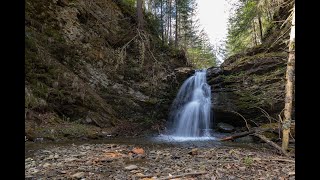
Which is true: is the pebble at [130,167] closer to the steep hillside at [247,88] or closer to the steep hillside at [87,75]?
the steep hillside at [87,75]

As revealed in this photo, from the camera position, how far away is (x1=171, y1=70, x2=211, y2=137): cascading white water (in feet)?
45.4

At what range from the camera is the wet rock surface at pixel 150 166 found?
4559mm

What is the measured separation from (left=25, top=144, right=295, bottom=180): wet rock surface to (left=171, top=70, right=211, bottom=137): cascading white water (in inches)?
283

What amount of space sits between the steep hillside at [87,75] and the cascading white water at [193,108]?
0.65 meters

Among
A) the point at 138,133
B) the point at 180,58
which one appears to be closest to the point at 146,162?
the point at 138,133

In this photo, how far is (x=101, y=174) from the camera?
461 centimetres

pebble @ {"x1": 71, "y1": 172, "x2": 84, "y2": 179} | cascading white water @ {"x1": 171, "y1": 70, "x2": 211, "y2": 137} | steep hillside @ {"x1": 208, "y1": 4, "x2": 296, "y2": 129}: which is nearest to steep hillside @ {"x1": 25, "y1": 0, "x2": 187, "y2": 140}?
cascading white water @ {"x1": 171, "y1": 70, "x2": 211, "y2": 137}

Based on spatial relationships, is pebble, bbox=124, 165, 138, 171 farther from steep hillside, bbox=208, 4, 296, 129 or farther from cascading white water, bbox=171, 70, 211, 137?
steep hillside, bbox=208, 4, 296, 129

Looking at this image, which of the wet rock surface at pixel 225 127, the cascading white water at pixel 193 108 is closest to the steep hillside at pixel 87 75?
the cascading white water at pixel 193 108

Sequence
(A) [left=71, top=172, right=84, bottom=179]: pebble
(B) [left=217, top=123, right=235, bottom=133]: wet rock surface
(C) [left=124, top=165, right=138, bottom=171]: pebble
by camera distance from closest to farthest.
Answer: (A) [left=71, top=172, right=84, bottom=179]: pebble → (C) [left=124, top=165, right=138, bottom=171]: pebble → (B) [left=217, top=123, right=235, bottom=133]: wet rock surface

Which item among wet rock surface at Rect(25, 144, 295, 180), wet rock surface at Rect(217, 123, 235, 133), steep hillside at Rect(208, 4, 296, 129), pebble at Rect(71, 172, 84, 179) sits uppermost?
steep hillside at Rect(208, 4, 296, 129)

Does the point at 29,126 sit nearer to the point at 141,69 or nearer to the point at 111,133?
the point at 111,133

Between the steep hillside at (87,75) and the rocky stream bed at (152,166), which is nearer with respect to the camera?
the rocky stream bed at (152,166)
